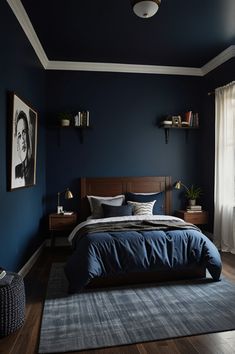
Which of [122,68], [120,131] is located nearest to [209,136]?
[120,131]

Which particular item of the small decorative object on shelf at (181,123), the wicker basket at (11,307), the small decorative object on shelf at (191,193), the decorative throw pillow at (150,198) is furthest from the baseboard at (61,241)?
the wicker basket at (11,307)

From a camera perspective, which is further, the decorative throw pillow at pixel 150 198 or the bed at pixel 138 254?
the decorative throw pillow at pixel 150 198

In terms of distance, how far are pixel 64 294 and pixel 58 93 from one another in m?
3.50

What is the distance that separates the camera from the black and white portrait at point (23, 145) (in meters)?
3.25

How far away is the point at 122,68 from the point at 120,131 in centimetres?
113

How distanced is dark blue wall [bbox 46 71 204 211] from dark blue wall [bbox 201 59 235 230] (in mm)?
138

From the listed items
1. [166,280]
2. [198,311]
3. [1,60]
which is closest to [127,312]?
[198,311]

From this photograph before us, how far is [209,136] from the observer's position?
17.8 ft

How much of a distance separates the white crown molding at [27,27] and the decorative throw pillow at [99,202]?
2469 millimetres

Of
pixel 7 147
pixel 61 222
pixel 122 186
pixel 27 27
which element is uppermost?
pixel 27 27

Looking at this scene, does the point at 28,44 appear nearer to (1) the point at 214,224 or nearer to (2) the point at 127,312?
(2) the point at 127,312

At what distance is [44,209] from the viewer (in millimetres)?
5254

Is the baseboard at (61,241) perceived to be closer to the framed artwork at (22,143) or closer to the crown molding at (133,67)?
the framed artwork at (22,143)

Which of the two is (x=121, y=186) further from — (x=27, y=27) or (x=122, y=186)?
(x=27, y=27)
